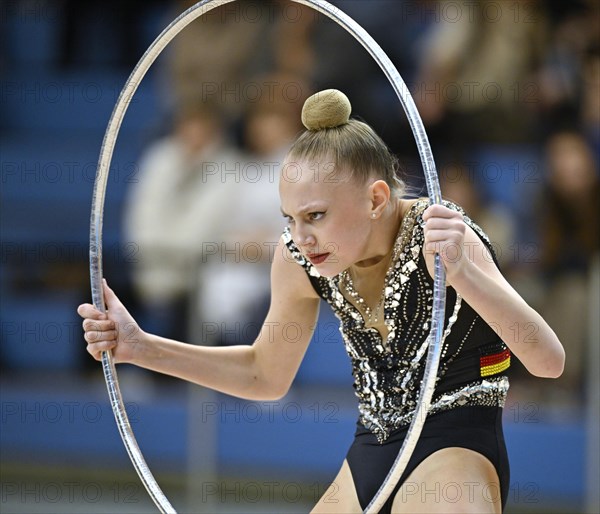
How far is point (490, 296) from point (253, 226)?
103 inches

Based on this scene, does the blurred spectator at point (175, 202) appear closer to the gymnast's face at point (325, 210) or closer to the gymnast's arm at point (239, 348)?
the gymnast's arm at point (239, 348)

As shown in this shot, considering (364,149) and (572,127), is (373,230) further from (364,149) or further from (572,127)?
(572,127)

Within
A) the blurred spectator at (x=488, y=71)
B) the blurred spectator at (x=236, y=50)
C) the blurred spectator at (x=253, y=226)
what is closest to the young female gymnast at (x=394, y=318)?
the blurred spectator at (x=253, y=226)

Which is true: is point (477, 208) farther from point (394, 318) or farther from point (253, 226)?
point (394, 318)

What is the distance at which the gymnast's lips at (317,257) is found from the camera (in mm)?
2354

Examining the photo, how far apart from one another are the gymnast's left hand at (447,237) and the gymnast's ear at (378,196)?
22 cm

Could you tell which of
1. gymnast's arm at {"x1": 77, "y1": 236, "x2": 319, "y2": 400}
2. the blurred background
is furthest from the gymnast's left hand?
the blurred background

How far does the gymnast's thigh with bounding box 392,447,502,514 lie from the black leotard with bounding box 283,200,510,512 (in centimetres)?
2

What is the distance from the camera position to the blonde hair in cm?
236

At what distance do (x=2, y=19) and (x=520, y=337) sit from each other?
4613mm

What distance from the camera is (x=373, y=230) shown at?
2.42 m

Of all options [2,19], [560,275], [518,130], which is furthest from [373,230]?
[2,19]

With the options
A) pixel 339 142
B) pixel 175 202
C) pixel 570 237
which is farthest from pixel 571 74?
pixel 339 142

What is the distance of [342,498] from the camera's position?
100 inches
